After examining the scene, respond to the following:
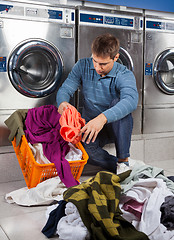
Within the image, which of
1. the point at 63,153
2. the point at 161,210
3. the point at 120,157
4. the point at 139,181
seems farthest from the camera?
the point at 120,157

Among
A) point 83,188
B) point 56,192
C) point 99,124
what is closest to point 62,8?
point 99,124

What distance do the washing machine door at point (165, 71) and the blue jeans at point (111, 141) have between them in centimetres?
111

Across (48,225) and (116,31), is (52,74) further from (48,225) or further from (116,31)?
(48,225)

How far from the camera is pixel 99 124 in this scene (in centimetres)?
218

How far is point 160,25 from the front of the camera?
366 centimetres

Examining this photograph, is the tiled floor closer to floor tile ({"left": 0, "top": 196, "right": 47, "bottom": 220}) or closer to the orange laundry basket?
floor tile ({"left": 0, "top": 196, "right": 47, "bottom": 220})

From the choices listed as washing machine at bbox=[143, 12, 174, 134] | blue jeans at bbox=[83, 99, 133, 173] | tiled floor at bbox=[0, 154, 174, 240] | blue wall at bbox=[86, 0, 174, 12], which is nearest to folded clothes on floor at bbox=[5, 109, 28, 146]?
tiled floor at bbox=[0, 154, 174, 240]

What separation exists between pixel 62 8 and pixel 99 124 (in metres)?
1.45

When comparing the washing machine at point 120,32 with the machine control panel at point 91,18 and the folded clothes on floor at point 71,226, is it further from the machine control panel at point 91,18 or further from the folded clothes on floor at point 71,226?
the folded clothes on floor at point 71,226

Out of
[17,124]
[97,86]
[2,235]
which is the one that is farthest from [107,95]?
[2,235]

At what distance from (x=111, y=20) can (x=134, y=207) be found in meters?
2.19

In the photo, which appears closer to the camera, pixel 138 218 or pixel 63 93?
pixel 138 218

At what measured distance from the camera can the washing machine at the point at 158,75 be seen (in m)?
3.60

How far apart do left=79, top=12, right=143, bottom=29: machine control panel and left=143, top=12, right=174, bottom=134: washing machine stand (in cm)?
15
